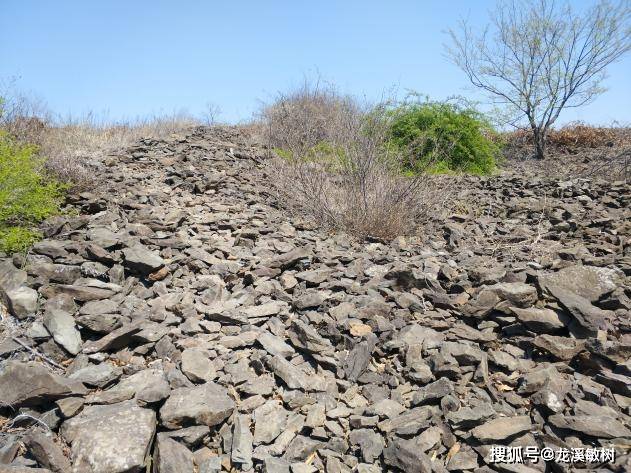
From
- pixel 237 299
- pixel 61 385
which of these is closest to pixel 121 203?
pixel 237 299

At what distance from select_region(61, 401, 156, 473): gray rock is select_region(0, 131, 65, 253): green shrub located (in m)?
2.25

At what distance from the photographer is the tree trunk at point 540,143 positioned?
12430 millimetres

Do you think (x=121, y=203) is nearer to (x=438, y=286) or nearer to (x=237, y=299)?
(x=237, y=299)

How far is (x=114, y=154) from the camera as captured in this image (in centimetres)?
773

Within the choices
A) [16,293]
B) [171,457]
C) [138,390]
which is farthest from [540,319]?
[16,293]

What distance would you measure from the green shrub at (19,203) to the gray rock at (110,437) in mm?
2247

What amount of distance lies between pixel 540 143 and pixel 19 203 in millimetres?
12511

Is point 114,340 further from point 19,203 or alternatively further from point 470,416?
point 19,203

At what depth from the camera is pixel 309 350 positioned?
111 inches

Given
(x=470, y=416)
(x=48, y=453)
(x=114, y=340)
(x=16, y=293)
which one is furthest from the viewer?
(x=16, y=293)

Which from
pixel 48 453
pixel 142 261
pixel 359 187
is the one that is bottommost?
pixel 48 453

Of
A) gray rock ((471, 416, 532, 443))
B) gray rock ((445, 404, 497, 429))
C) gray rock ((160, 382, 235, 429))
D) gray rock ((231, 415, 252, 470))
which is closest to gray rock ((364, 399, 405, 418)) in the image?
gray rock ((445, 404, 497, 429))

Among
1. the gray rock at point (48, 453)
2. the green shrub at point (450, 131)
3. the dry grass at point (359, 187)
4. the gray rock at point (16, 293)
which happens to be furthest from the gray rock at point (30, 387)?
the green shrub at point (450, 131)

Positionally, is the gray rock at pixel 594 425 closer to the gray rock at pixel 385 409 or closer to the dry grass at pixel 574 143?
the gray rock at pixel 385 409
